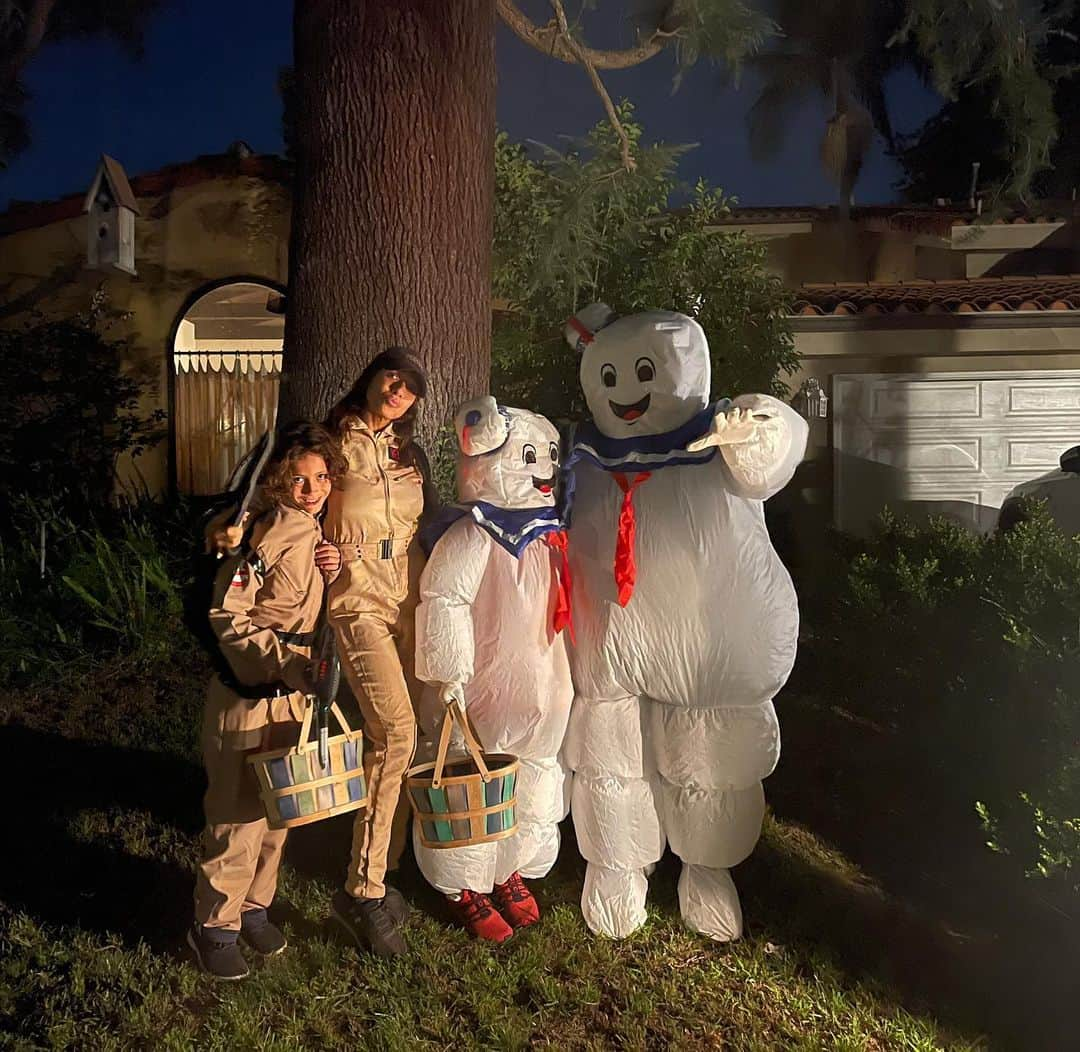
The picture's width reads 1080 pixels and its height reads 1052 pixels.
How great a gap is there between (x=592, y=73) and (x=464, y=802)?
4295mm

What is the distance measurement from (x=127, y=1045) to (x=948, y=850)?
2.94 m

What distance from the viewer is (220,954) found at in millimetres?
2926

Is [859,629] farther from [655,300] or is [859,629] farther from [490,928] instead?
[490,928]

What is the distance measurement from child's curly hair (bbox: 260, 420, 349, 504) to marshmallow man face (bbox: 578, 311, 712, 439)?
2.70 ft

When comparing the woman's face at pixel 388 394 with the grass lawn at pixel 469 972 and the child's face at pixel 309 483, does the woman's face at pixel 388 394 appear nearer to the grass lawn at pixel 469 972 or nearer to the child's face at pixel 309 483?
the child's face at pixel 309 483

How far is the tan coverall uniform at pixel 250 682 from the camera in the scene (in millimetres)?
2764

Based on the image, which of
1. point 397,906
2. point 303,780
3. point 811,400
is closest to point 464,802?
point 303,780

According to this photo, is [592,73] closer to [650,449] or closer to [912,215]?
[650,449]

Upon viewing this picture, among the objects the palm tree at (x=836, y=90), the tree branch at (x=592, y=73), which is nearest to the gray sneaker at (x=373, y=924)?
the tree branch at (x=592, y=73)

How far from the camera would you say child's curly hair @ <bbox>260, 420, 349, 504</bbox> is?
Answer: 285 centimetres

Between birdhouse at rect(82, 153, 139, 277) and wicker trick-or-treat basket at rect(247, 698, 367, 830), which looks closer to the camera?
wicker trick-or-treat basket at rect(247, 698, 367, 830)

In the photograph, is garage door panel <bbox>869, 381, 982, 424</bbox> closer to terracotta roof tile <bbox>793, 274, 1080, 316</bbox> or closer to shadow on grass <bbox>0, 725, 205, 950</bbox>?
terracotta roof tile <bbox>793, 274, 1080, 316</bbox>

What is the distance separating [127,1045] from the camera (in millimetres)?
2826

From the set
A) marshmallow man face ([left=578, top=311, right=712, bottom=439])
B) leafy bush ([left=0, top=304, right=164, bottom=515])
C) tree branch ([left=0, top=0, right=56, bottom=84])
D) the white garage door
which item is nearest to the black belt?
marshmallow man face ([left=578, top=311, right=712, bottom=439])
